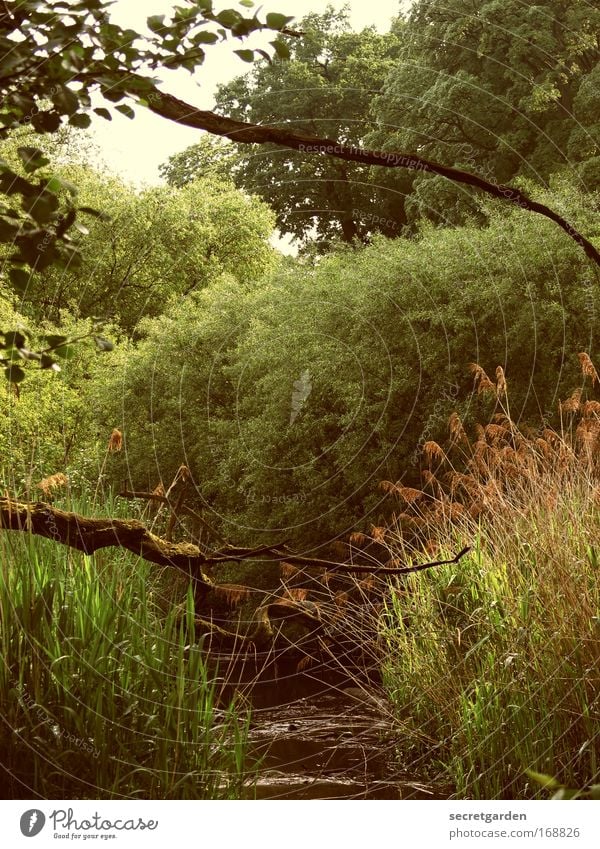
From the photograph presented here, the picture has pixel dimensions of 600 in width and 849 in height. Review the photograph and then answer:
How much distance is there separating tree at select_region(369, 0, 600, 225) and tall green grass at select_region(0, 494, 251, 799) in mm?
10747

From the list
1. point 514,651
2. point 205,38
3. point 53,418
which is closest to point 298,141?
point 205,38

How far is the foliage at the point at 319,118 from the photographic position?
10938 millimetres

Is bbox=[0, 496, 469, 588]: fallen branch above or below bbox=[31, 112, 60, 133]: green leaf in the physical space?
below

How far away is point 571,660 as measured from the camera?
14.1 ft

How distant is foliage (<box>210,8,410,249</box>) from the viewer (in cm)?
1094

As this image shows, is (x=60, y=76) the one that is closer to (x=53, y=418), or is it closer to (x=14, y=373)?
(x=14, y=373)

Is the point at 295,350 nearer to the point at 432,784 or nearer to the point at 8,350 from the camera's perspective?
the point at 432,784

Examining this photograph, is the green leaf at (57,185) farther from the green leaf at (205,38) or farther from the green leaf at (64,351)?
the green leaf at (205,38)

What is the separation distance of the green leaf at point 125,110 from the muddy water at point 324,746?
2342mm

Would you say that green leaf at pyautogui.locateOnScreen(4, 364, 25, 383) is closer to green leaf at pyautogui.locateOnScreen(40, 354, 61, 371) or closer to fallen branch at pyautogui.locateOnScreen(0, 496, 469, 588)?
green leaf at pyautogui.locateOnScreen(40, 354, 61, 371)

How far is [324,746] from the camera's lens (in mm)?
6191

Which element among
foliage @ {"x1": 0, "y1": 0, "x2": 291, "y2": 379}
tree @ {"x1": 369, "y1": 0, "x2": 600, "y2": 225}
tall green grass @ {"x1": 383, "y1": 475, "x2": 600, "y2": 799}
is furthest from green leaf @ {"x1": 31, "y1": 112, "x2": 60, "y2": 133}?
tree @ {"x1": 369, "y1": 0, "x2": 600, "y2": 225}

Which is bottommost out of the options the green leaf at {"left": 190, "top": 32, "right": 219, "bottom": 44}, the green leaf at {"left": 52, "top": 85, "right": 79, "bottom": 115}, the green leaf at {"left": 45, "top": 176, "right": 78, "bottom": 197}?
the green leaf at {"left": 45, "top": 176, "right": 78, "bottom": 197}

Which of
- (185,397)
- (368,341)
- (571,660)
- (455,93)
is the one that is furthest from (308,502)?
(455,93)
